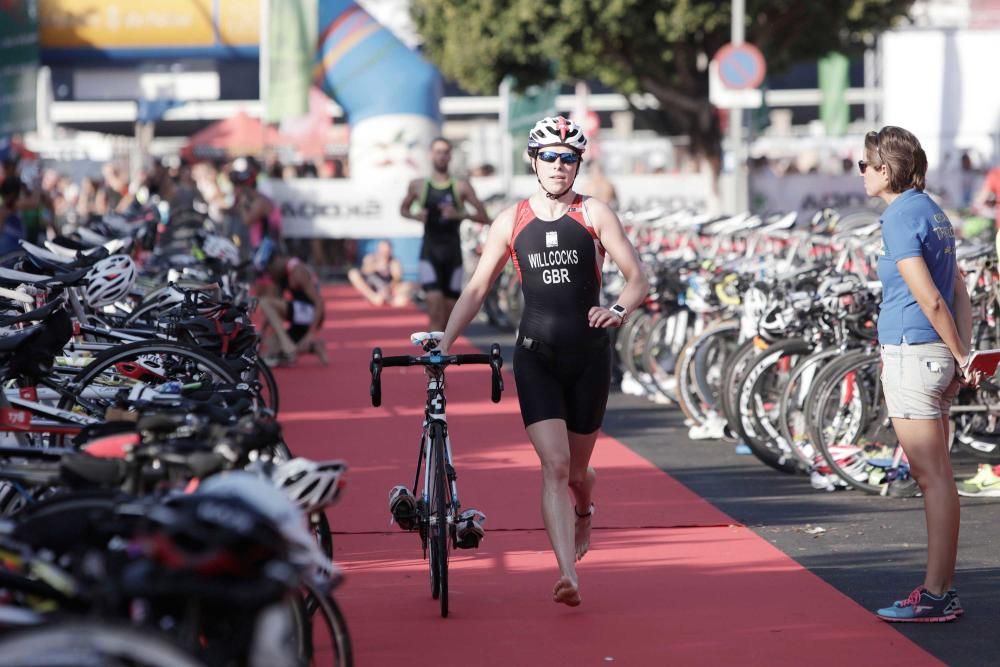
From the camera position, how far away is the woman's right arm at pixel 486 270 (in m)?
7.24

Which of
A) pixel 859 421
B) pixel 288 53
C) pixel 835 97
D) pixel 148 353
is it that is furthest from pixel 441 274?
pixel 835 97

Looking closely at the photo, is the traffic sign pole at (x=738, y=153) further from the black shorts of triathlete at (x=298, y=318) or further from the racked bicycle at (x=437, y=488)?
the racked bicycle at (x=437, y=488)

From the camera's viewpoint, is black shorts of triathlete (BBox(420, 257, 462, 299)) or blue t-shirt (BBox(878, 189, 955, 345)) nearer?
blue t-shirt (BBox(878, 189, 955, 345))

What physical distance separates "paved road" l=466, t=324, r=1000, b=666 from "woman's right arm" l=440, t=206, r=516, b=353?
2.02m

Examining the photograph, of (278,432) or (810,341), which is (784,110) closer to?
(810,341)

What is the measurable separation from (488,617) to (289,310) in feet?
33.1

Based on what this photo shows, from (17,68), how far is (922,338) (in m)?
21.6

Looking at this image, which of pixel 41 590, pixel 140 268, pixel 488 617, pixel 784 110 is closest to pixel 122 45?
pixel 140 268

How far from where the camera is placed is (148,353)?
8.29 m

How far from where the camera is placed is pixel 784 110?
256 feet

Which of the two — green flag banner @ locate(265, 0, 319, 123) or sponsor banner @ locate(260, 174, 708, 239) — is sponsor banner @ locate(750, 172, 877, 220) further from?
green flag banner @ locate(265, 0, 319, 123)

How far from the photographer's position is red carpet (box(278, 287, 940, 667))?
21.2ft

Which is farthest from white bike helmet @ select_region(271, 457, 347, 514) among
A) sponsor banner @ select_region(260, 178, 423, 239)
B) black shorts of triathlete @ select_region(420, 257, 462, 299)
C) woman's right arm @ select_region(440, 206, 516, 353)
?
sponsor banner @ select_region(260, 178, 423, 239)

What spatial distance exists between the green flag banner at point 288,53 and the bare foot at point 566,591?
2089cm
